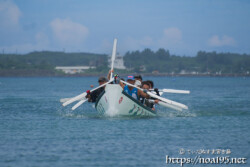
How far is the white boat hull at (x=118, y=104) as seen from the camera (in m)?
25.3

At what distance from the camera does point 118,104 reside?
25797 mm

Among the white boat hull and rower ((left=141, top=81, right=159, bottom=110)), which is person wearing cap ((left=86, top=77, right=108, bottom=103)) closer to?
the white boat hull

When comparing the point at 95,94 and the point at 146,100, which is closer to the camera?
the point at 146,100

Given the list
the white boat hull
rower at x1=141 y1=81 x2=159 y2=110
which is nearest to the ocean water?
the white boat hull

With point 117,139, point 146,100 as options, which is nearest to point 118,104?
point 146,100

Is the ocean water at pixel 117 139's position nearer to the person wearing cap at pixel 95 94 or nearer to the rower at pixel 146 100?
the rower at pixel 146 100

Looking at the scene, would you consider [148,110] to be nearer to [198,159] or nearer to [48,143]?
[48,143]

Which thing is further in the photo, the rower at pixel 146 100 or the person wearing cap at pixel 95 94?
the person wearing cap at pixel 95 94

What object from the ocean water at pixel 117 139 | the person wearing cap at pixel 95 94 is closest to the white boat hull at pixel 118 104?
the ocean water at pixel 117 139

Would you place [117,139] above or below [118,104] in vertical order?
below

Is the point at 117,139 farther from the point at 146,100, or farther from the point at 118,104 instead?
the point at 146,100

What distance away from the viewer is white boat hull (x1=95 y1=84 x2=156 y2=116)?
82.9 feet

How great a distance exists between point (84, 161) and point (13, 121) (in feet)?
39.4

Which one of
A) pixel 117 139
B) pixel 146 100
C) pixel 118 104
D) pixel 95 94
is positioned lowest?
pixel 117 139
